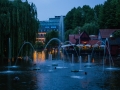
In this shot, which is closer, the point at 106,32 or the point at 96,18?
the point at 106,32

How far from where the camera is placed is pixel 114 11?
9119 centimetres

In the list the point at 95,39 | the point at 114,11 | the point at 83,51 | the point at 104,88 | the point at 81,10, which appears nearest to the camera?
the point at 104,88

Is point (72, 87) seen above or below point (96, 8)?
below

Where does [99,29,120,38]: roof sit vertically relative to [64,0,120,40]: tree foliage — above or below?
below

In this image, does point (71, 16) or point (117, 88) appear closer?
point (117, 88)

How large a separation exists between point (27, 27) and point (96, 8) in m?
101

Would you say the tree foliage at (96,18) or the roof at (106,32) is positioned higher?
the tree foliage at (96,18)

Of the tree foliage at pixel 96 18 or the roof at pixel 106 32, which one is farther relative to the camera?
the tree foliage at pixel 96 18

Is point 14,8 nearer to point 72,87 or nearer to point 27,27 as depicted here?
point 27,27

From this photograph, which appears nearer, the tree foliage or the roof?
the roof

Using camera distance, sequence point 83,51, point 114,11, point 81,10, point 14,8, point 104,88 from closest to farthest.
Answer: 1. point 104,88
2. point 14,8
3. point 83,51
4. point 114,11
5. point 81,10

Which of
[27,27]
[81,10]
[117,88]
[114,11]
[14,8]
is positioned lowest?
[117,88]

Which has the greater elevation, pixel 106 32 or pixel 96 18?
pixel 96 18

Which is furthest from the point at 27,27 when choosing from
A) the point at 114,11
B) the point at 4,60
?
A: the point at 114,11
